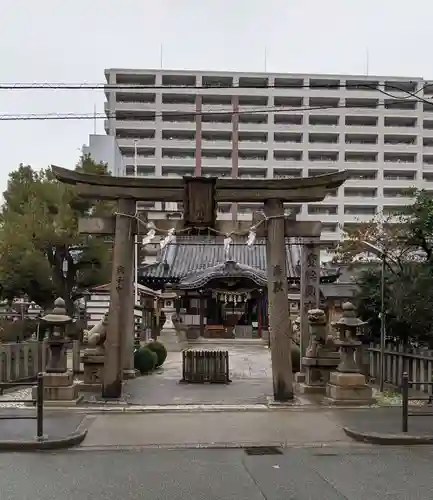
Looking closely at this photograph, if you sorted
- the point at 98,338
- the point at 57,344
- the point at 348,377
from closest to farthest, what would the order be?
the point at 57,344, the point at 348,377, the point at 98,338

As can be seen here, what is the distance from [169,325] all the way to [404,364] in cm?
→ 2330

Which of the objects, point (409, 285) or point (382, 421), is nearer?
point (382, 421)

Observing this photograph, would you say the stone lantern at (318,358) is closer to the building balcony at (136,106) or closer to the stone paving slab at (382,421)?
the stone paving slab at (382,421)

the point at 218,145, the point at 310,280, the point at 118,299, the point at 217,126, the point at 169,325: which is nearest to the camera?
the point at 118,299

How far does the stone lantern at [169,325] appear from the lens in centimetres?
3084

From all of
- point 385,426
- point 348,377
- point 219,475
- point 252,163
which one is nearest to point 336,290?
point 348,377

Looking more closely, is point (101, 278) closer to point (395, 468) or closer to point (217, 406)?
point (217, 406)

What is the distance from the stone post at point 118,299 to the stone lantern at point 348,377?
4657 millimetres

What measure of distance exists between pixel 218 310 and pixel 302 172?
39.4m

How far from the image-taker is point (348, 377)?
13.1m

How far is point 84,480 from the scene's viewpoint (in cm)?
732

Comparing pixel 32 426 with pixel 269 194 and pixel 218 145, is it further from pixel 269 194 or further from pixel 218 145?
pixel 218 145

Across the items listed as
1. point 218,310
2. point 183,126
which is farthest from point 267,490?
point 183,126

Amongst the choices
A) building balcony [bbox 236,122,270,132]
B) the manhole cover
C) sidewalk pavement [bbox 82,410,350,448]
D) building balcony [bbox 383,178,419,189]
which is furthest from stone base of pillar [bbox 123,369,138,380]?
building balcony [bbox 383,178,419,189]
